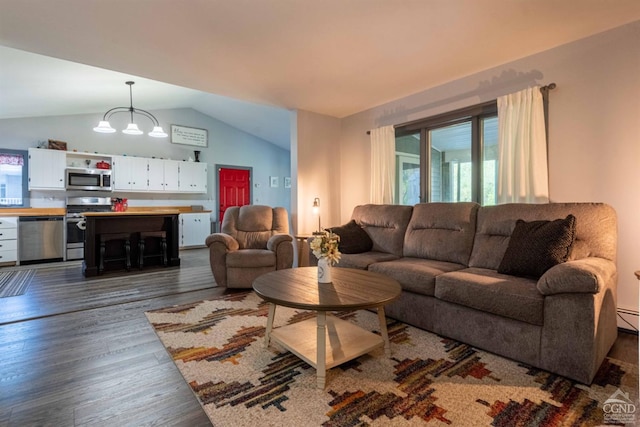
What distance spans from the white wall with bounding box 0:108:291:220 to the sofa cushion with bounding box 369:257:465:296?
5.98 meters

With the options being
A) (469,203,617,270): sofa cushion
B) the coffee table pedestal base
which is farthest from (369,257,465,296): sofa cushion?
the coffee table pedestal base

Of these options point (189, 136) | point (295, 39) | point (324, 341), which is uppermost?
point (189, 136)

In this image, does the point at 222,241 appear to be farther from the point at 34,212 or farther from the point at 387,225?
the point at 34,212

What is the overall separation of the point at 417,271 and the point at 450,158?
1.90m

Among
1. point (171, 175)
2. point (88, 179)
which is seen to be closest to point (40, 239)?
point (88, 179)

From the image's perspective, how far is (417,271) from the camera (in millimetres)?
2471

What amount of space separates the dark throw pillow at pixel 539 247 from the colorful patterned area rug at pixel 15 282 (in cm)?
495

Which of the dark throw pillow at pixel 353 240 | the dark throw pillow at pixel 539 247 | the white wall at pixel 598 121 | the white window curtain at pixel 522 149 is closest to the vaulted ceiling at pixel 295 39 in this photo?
the white wall at pixel 598 121

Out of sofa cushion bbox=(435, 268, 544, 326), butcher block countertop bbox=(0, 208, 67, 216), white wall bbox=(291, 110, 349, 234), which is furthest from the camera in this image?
butcher block countertop bbox=(0, 208, 67, 216)

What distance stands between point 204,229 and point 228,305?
4520mm

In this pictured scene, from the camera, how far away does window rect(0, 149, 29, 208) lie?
5.35 meters

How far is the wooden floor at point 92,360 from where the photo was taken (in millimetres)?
1499

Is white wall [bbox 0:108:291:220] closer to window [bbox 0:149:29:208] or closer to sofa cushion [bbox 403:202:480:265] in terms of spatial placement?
window [bbox 0:149:29:208]

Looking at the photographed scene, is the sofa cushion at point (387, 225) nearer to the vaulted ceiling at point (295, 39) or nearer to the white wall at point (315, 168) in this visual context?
the white wall at point (315, 168)
